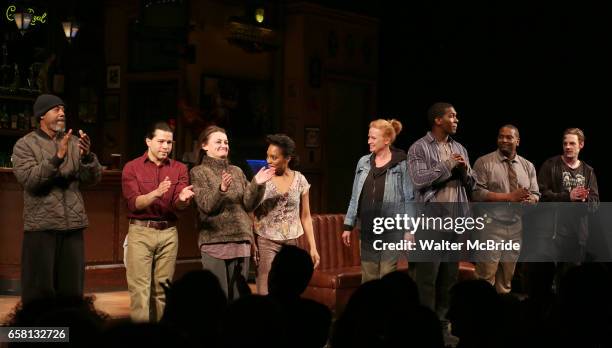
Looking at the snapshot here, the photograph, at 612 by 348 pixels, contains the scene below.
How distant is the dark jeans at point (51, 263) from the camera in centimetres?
529

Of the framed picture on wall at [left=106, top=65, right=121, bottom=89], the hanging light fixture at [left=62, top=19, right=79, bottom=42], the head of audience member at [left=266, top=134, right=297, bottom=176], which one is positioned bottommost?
the head of audience member at [left=266, top=134, right=297, bottom=176]

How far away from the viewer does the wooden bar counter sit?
7.62m

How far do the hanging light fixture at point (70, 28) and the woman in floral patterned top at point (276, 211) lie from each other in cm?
589

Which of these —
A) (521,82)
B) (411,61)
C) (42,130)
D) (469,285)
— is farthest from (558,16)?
(469,285)

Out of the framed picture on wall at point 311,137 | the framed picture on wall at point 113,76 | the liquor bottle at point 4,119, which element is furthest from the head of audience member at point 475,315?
the framed picture on wall at point 113,76

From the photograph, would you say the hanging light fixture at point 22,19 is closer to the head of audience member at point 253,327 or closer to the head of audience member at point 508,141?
the head of audience member at point 508,141

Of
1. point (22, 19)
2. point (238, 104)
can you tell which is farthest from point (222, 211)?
point (238, 104)

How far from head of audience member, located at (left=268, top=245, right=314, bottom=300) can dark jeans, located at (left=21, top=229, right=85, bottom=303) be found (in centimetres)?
268

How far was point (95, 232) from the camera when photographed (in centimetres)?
791

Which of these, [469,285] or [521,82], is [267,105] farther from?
[469,285]

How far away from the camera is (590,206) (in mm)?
8016

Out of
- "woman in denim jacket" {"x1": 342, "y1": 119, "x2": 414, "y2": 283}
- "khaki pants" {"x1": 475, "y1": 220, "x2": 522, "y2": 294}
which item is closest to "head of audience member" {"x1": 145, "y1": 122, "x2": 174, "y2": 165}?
"woman in denim jacket" {"x1": 342, "y1": 119, "x2": 414, "y2": 283}

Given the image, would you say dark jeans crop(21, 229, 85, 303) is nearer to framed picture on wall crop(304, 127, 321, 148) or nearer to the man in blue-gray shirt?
the man in blue-gray shirt

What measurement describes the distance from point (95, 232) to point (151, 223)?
8.22 feet
